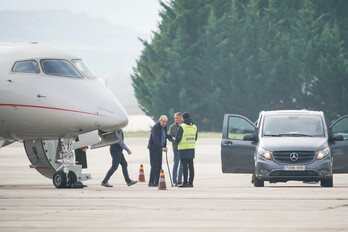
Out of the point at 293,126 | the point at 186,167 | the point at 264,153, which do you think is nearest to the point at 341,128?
the point at 293,126

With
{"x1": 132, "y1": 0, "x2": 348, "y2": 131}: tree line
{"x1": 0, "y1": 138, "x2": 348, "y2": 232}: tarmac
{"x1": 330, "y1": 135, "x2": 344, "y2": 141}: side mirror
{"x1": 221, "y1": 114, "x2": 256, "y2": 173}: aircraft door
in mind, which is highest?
{"x1": 132, "y1": 0, "x2": 348, "y2": 131}: tree line

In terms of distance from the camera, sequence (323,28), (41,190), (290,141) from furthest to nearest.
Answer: (323,28) < (290,141) < (41,190)

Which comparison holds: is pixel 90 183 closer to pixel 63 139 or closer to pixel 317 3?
pixel 63 139

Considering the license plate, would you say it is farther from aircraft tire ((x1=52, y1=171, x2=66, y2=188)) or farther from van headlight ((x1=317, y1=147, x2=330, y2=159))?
aircraft tire ((x1=52, y1=171, x2=66, y2=188))

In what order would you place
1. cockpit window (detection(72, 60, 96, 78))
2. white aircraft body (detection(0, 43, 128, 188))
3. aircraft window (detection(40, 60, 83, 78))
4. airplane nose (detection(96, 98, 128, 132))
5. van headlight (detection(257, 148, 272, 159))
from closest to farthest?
airplane nose (detection(96, 98, 128, 132)) < white aircraft body (detection(0, 43, 128, 188)) < aircraft window (detection(40, 60, 83, 78)) < cockpit window (detection(72, 60, 96, 78)) < van headlight (detection(257, 148, 272, 159))

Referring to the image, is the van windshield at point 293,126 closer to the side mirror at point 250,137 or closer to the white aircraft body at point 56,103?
the side mirror at point 250,137

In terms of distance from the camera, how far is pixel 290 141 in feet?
69.5

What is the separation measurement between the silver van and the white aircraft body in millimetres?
3299

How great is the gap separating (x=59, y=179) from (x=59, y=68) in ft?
7.86

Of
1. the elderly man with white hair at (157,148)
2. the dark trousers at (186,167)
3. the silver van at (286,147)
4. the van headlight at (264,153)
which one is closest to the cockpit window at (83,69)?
the elderly man with white hair at (157,148)

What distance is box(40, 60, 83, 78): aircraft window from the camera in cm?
1977

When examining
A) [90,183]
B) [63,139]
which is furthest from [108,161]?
[63,139]

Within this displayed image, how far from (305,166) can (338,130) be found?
2648 mm

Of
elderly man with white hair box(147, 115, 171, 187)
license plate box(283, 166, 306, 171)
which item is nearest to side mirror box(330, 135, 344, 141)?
license plate box(283, 166, 306, 171)
